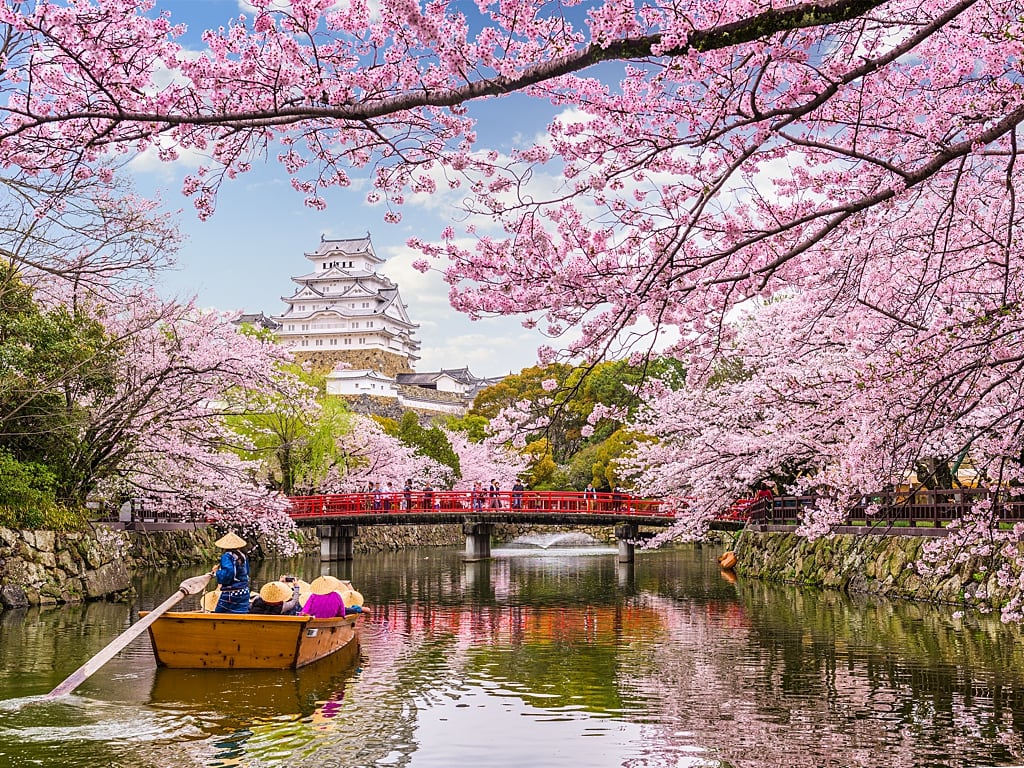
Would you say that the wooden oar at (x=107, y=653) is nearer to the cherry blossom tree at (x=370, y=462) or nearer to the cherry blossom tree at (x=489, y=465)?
the cherry blossom tree at (x=370, y=462)

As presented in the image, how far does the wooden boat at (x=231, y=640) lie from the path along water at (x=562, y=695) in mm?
211

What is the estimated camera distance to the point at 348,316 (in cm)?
7694

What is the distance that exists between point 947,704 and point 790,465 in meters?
14.6

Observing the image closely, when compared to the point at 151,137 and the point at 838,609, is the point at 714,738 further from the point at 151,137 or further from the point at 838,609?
the point at 838,609

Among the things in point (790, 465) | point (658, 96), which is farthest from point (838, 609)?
point (658, 96)

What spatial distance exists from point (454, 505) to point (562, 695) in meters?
25.0

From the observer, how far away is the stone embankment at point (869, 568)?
16078 millimetres

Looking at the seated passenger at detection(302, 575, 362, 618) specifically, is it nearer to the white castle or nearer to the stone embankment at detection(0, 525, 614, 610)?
the stone embankment at detection(0, 525, 614, 610)

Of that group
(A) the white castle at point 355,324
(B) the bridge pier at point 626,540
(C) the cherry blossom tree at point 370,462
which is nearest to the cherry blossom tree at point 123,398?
(B) the bridge pier at point 626,540

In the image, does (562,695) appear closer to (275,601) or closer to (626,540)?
(275,601)

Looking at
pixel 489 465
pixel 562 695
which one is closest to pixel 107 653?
pixel 562 695

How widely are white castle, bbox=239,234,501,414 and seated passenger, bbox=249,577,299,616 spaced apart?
61.4 meters

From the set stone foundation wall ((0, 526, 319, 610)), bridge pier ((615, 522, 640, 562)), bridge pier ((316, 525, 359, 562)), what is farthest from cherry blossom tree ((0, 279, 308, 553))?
bridge pier ((615, 522, 640, 562))

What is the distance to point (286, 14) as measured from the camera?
5.38 metres
